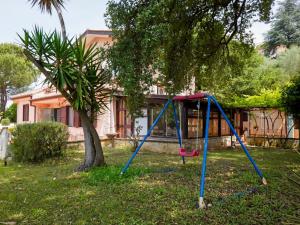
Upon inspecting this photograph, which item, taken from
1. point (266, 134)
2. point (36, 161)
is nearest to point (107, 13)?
point (36, 161)

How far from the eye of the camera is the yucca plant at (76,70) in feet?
31.6

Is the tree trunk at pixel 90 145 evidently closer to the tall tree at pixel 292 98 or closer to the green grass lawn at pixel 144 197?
the green grass lawn at pixel 144 197

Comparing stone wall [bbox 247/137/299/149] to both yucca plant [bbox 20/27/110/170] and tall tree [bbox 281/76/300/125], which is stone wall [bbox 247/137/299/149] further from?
yucca plant [bbox 20/27/110/170]

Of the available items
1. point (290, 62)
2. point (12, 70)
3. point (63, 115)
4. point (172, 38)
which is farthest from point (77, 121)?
point (12, 70)

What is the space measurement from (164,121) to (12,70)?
3215cm

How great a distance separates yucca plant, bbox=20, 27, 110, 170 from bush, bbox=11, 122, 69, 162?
321cm

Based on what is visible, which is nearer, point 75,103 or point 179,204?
point 179,204

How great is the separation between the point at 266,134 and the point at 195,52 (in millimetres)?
13953

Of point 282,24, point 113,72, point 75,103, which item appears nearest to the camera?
point 113,72

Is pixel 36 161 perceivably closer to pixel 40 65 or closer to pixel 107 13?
pixel 40 65

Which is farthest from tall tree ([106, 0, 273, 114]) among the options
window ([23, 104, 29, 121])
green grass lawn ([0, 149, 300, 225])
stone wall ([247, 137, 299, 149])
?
window ([23, 104, 29, 121])

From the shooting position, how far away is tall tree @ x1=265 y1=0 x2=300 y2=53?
118 ft

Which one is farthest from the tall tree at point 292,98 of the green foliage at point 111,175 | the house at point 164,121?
the green foliage at point 111,175

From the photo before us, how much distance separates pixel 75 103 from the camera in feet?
33.8
